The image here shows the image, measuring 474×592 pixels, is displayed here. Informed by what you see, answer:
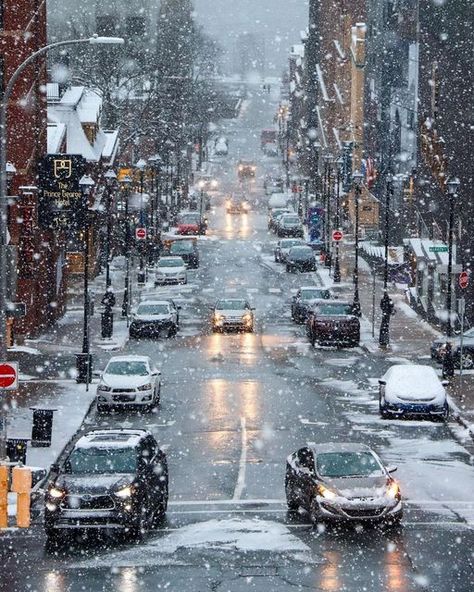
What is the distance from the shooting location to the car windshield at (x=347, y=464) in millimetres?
25781

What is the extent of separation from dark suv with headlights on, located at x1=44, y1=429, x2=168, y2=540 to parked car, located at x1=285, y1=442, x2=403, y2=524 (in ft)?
7.94

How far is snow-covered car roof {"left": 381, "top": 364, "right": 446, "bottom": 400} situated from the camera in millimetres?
39406

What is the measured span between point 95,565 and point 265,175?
14996 cm

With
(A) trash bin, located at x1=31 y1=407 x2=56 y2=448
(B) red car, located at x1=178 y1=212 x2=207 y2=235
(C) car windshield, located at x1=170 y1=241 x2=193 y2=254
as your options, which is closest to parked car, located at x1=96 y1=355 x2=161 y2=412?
(A) trash bin, located at x1=31 y1=407 x2=56 y2=448

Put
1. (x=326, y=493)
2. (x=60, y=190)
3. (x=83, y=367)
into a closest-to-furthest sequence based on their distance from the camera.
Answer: (x=326, y=493)
(x=83, y=367)
(x=60, y=190)

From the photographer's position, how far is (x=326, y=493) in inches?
987

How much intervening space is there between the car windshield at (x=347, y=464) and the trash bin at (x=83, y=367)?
19344mm

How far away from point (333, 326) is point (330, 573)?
1347 inches

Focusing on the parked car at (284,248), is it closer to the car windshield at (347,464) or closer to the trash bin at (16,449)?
the trash bin at (16,449)

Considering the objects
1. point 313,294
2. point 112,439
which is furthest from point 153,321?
point 112,439

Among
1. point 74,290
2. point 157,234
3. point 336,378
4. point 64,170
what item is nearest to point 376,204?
point 157,234

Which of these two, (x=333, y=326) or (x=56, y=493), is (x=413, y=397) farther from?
(x=56, y=493)

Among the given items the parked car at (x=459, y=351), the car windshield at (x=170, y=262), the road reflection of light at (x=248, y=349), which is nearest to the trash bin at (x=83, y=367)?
the road reflection of light at (x=248, y=349)

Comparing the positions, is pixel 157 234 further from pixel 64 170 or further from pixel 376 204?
pixel 64 170
